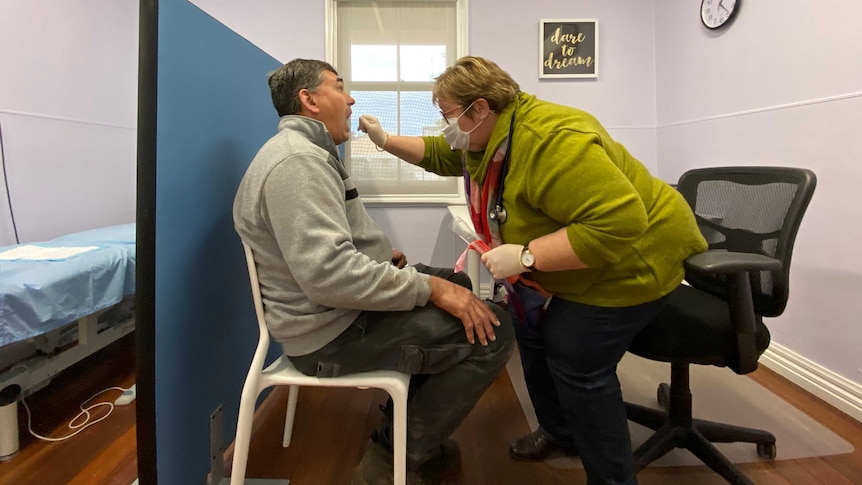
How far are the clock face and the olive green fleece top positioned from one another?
5.35 feet

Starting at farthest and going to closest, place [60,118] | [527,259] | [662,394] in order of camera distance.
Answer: [60,118]
[662,394]
[527,259]

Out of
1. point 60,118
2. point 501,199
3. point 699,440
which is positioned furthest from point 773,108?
point 60,118

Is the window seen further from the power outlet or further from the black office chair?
the black office chair

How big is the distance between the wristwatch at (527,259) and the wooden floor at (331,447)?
73 centimetres

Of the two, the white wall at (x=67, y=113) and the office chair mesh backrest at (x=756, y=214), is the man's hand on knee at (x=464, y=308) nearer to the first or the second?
the office chair mesh backrest at (x=756, y=214)

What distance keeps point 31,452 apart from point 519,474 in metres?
1.59

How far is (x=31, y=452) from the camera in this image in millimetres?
1486

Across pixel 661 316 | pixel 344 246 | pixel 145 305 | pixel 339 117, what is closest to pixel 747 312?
pixel 661 316

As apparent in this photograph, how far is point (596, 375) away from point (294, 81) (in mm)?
1088

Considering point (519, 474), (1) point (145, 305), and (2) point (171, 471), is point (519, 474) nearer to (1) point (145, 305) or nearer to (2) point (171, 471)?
(2) point (171, 471)

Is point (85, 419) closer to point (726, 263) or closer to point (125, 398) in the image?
point (125, 398)

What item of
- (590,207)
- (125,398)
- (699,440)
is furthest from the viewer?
(125,398)

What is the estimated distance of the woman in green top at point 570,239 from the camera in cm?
94

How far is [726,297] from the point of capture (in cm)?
124
